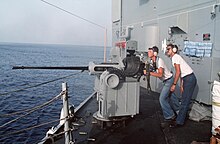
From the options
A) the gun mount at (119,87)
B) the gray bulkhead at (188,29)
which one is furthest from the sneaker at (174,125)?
the gray bulkhead at (188,29)

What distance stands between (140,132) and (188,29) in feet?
9.82

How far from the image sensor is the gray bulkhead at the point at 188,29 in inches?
190

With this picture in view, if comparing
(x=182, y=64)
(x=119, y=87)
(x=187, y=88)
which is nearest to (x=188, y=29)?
(x=182, y=64)

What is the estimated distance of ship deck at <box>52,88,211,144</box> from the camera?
3936 mm

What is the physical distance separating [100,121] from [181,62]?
1.95 m

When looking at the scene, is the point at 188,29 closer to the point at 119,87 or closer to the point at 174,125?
the point at 174,125

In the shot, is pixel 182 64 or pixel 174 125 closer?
pixel 182 64

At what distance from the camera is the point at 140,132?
4.34 metres

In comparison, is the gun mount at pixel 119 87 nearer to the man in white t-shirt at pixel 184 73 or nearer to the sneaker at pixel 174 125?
the man in white t-shirt at pixel 184 73

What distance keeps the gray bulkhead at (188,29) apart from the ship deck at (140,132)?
97 centimetres

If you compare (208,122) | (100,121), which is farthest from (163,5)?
(100,121)

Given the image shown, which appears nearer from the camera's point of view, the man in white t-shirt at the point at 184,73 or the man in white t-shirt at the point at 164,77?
the man in white t-shirt at the point at 184,73

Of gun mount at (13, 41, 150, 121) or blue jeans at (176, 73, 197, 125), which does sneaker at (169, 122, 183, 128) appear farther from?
gun mount at (13, 41, 150, 121)

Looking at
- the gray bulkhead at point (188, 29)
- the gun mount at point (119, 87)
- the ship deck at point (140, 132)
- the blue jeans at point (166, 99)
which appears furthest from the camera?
the gray bulkhead at point (188, 29)
